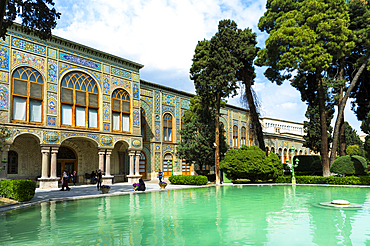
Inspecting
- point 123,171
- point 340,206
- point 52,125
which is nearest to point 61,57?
point 52,125

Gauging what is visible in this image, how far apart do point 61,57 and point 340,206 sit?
21483 mm

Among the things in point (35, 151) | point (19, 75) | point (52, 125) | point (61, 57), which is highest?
point (61, 57)

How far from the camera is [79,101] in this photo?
24.6m

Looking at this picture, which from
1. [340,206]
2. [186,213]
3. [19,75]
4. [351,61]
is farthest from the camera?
[351,61]

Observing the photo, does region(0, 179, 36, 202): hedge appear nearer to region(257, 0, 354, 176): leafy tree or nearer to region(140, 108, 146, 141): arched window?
region(140, 108, 146, 141): arched window

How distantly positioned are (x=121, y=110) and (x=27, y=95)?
802 centimetres

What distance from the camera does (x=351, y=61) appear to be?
96.2ft

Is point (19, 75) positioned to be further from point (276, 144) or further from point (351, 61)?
point (276, 144)

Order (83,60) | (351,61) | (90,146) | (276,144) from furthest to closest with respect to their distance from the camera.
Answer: (276,144)
(351,61)
(90,146)
(83,60)

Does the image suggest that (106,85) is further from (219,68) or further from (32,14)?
(32,14)

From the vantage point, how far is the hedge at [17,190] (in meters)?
14.4

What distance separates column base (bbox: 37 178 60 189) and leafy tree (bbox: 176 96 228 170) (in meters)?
12.4

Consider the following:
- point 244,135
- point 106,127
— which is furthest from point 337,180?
point 244,135

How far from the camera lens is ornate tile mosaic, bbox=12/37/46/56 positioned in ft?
70.3
